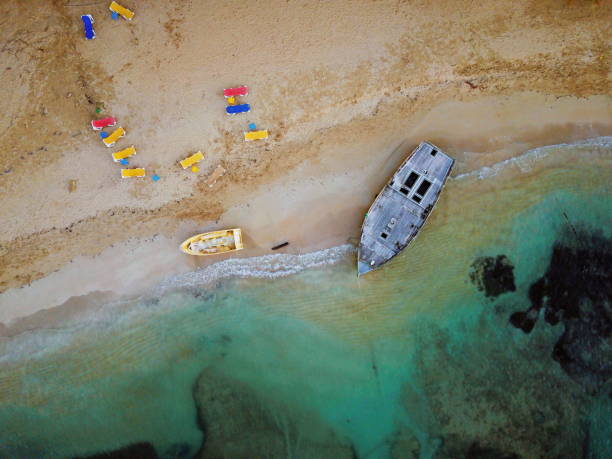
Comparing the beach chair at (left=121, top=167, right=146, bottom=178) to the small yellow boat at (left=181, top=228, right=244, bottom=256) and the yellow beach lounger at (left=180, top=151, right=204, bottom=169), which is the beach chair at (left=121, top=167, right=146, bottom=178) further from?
the small yellow boat at (left=181, top=228, right=244, bottom=256)

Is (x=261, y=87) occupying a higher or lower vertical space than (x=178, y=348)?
higher

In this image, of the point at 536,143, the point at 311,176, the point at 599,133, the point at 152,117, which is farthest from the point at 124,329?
the point at 599,133

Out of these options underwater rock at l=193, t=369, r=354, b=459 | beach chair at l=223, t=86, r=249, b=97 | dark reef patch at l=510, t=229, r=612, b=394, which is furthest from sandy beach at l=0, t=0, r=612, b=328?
underwater rock at l=193, t=369, r=354, b=459

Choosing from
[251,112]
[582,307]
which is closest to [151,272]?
[251,112]

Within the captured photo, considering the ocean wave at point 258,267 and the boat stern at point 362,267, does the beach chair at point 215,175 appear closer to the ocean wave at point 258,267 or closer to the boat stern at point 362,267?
the ocean wave at point 258,267

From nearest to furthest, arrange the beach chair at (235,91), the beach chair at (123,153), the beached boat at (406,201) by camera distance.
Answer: the beached boat at (406,201) < the beach chair at (235,91) < the beach chair at (123,153)

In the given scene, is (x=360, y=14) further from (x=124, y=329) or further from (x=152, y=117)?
(x=124, y=329)

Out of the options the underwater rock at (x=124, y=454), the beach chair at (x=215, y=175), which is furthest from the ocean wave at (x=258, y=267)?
the underwater rock at (x=124, y=454)
